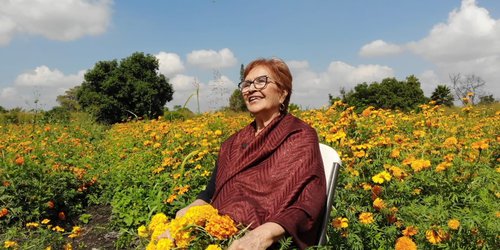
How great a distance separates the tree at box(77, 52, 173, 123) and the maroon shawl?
30644mm

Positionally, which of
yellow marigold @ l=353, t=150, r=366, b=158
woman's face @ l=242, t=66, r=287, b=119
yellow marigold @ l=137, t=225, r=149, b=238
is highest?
woman's face @ l=242, t=66, r=287, b=119

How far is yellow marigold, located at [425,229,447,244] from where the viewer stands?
74.9 inches

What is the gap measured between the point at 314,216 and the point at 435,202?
113 cm

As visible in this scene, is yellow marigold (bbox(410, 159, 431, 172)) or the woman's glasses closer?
the woman's glasses

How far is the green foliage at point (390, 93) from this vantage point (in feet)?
98.3

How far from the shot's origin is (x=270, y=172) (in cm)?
185

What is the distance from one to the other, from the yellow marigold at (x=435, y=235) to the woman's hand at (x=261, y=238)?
0.81 m

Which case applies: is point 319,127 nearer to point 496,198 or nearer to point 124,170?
point 496,198

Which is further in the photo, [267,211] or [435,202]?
[435,202]

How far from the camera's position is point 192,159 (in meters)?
3.61

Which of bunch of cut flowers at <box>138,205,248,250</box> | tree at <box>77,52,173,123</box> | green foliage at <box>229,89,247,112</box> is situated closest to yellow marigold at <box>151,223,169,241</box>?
bunch of cut flowers at <box>138,205,248,250</box>

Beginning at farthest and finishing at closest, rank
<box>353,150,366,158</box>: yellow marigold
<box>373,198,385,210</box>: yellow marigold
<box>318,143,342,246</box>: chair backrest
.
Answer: <box>353,150,366,158</box>: yellow marigold < <box>373,198,385,210</box>: yellow marigold < <box>318,143,342,246</box>: chair backrest

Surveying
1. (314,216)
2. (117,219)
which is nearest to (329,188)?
(314,216)

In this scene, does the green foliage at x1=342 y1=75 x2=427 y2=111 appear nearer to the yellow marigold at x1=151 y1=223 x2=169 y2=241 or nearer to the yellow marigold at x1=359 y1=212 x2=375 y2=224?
the yellow marigold at x1=359 y1=212 x2=375 y2=224
